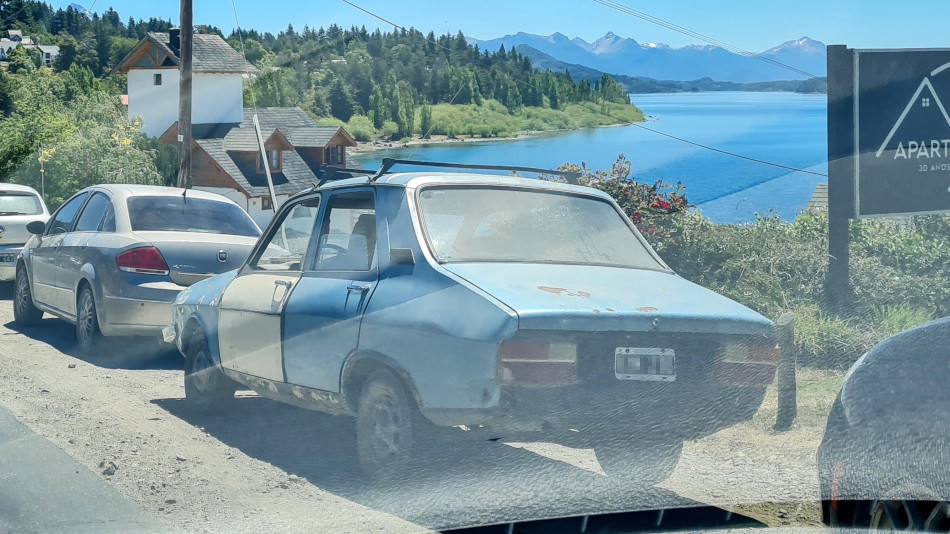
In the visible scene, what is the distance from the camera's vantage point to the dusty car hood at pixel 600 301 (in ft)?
15.1

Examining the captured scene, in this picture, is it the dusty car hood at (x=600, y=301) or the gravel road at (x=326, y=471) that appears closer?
the dusty car hood at (x=600, y=301)

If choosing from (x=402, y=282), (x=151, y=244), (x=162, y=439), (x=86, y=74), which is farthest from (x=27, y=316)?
(x=86, y=74)

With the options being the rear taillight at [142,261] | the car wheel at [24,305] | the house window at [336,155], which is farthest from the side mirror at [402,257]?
the house window at [336,155]

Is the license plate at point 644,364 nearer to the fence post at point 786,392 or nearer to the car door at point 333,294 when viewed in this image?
the car door at point 333,294

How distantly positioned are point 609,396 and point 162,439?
3148mm

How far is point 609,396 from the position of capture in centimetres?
464

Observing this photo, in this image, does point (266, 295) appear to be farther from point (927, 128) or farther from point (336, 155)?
point (336, 155)

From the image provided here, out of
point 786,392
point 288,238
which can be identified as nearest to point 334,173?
point 288,238

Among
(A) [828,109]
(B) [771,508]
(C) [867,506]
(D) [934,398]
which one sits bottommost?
(B) [771,508]

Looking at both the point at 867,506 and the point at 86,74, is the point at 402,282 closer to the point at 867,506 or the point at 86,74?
the point at 867,506

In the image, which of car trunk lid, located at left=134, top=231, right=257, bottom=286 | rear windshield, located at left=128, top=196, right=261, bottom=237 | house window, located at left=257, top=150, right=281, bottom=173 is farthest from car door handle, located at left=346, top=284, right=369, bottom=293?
house window, located at left=257, top=150, right=281, bottom=173

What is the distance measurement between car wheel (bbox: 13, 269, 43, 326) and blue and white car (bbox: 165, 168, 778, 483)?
533 cm

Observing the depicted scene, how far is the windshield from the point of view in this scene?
→ 5.54 m

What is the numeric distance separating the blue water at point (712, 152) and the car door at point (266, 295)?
351 centimetres
